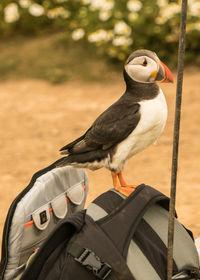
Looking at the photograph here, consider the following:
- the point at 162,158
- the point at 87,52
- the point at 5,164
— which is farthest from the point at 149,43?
the point at 5,164

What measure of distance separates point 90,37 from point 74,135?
1.70 m

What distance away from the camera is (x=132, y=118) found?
1211 millimetres

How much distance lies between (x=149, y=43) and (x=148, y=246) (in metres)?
4.33

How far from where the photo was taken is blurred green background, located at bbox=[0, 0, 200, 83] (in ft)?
17.3

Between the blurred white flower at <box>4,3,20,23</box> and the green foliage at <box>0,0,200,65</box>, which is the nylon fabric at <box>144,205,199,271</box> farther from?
the blurred white flower at <box>4,3,20,23</box>

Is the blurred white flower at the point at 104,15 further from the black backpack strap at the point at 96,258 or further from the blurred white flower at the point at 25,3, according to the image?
the black backpack strap at the point at 96,258

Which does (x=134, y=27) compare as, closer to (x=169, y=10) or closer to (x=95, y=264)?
(x=169, y=10)

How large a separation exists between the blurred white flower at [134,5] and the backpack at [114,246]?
14.3 ft

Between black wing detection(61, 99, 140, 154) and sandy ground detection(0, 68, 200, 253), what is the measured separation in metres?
1.39

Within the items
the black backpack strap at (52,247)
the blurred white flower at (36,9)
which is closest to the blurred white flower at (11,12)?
the blurred white flower at (36,9)

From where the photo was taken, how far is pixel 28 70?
5707 mm

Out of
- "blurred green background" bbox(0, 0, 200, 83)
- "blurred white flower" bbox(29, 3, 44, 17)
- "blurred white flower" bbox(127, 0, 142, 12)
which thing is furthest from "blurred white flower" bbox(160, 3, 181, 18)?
"blurred white flower" bbox(29, 3, 44, 17)

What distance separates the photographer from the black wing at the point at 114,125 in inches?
47.9

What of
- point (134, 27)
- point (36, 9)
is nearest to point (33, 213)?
point (134, 27)
